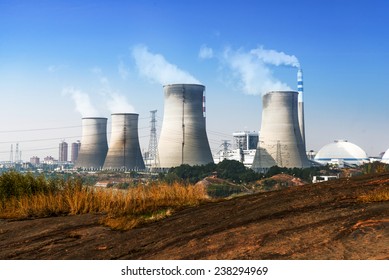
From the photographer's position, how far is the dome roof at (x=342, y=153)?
282ft

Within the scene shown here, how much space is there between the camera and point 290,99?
50219 millimetres

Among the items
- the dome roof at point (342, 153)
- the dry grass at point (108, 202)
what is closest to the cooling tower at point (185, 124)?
the dry grass at point (108, 202)

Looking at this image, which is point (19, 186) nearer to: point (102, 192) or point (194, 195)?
point (102, 192)

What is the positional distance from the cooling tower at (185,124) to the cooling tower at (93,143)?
14.7m

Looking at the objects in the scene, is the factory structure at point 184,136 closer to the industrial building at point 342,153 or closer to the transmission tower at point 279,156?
the transmission tower at point 279,156

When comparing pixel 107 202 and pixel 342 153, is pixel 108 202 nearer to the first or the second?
pixel 107 202

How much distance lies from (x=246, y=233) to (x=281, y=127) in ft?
153

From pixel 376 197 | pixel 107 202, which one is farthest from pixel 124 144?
pixel 376 197

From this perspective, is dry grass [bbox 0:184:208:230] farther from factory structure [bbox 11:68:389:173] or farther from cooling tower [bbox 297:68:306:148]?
cooling tower [bbox 297:68:306:148]

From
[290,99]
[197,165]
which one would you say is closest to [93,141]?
[197,165]

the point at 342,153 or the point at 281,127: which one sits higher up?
the point at 281,127

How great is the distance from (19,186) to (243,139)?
3226 inches

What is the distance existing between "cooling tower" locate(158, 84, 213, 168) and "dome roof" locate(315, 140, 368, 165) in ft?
141

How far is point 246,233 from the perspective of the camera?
4.40 m
